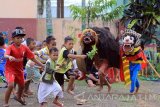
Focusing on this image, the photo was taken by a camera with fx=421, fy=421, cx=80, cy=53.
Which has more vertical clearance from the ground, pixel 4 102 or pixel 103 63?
pixel 103 63

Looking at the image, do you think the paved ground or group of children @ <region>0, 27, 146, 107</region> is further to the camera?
the paved ground

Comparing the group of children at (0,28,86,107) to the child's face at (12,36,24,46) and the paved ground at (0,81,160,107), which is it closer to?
the child's face at (12,36,24,46)

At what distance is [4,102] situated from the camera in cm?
782

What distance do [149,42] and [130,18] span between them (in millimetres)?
1092

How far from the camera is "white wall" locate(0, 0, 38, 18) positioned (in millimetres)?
21094

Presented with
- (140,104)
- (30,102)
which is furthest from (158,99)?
(30,102)

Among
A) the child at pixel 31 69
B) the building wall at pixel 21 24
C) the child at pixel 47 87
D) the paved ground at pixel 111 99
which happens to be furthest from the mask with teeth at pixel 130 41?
the building wall at pixel 21 24

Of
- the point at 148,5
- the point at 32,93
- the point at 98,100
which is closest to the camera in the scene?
the point at 98,100

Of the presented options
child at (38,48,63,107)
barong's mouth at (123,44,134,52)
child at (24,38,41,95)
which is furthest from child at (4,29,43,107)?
barong's mouth at (123,44,134,52)

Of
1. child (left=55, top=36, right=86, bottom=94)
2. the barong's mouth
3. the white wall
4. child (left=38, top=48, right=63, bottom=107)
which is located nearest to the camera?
child (left=38, top=48, right=63, bottom=107)

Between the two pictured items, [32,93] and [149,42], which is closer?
[32,93]

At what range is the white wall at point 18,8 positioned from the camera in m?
21.1

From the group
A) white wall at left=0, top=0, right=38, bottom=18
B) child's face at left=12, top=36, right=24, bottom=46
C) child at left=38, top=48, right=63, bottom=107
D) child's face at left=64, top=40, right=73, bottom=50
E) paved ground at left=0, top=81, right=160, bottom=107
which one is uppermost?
white wall at left=0, top=0, right=38, bottom=18

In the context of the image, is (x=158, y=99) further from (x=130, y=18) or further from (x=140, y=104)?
(x=130, y=18)
